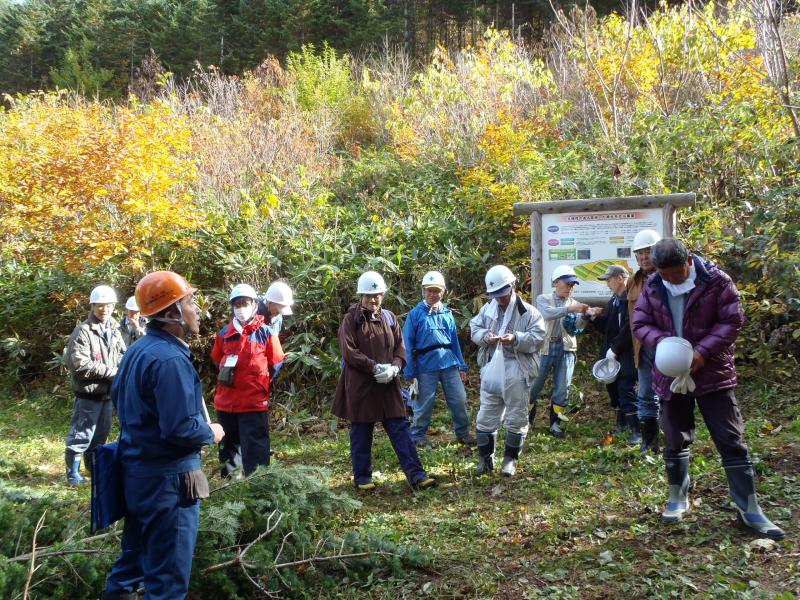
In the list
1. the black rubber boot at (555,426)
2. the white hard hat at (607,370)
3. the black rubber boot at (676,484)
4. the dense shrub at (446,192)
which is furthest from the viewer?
the dense shrub at (446,192)

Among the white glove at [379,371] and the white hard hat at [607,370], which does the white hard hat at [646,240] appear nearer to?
the white hard hat at [607,370]

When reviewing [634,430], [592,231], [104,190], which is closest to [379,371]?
[634,430]

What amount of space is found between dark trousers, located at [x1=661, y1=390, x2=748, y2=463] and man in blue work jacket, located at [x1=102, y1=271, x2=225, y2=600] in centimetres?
287

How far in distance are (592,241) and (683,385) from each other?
3.56 metres

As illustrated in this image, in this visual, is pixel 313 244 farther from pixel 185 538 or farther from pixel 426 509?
pixel 185 538

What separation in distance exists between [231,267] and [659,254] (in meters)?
7.19

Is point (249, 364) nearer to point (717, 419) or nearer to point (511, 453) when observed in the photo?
point (511, 453)

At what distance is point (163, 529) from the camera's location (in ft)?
10.6

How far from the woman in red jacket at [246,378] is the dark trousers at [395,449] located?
798mm

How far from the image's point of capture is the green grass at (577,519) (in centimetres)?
397

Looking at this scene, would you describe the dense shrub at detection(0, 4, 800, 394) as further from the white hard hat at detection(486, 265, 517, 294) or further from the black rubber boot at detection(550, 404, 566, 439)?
the white hard hat at detection(486, 265, 517, 294)

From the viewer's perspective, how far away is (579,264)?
24.7ft

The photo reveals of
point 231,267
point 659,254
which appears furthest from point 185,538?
point 231,267

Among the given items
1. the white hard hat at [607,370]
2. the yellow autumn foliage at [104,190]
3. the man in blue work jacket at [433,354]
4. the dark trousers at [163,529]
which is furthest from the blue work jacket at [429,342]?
the yellow autumn foliage at [104,190]
